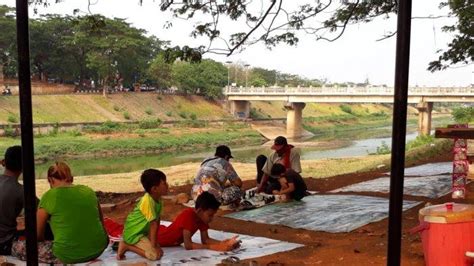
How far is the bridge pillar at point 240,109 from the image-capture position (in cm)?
4703

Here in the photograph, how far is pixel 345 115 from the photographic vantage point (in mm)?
59844

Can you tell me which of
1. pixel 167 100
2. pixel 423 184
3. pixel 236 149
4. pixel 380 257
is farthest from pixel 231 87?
pixel 380 257

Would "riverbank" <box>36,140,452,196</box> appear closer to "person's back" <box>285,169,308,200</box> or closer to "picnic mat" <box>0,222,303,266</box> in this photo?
"person's back" <box>285,169,308,200</box>

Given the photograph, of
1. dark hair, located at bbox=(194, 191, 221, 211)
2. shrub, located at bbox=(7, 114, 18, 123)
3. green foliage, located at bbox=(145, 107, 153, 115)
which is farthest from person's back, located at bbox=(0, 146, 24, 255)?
green foliage, located at bbox=(145, 107, 153, 115)

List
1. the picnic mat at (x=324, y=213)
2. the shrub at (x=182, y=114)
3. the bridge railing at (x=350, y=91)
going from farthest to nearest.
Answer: the shrub at (x=182, y=114) < the bridge railing at (x=350, y=91) < the picnic mat at (x=324, y=213)

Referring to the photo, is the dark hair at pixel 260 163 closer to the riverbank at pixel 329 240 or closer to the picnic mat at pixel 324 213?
the picnic mat at pixel 324 213

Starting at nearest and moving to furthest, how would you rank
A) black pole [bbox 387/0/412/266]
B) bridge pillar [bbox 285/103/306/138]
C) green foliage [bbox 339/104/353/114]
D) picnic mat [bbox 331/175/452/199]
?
black pole [bbox 387/0/412/266] < picnic mat [bbox 331/175/452/199] < bridge pillar [bbox 285/103/306/138] < green foliage [bbox 339/104/353/114]

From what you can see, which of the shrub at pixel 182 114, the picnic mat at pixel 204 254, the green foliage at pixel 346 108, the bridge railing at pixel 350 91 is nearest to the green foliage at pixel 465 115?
the bridge railing at pixel 350 91

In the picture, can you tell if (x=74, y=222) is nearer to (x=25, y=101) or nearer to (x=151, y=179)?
(x=151, y=179)

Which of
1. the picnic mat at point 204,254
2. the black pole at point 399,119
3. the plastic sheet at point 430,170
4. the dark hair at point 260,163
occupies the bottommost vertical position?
the plastic sheet at point 430,170

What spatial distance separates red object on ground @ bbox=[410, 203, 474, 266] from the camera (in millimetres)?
3580

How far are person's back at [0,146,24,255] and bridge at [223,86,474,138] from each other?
33830mm

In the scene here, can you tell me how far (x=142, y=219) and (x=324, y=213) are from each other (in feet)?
9.95

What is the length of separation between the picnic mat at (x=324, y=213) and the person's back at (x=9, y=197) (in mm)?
3013
